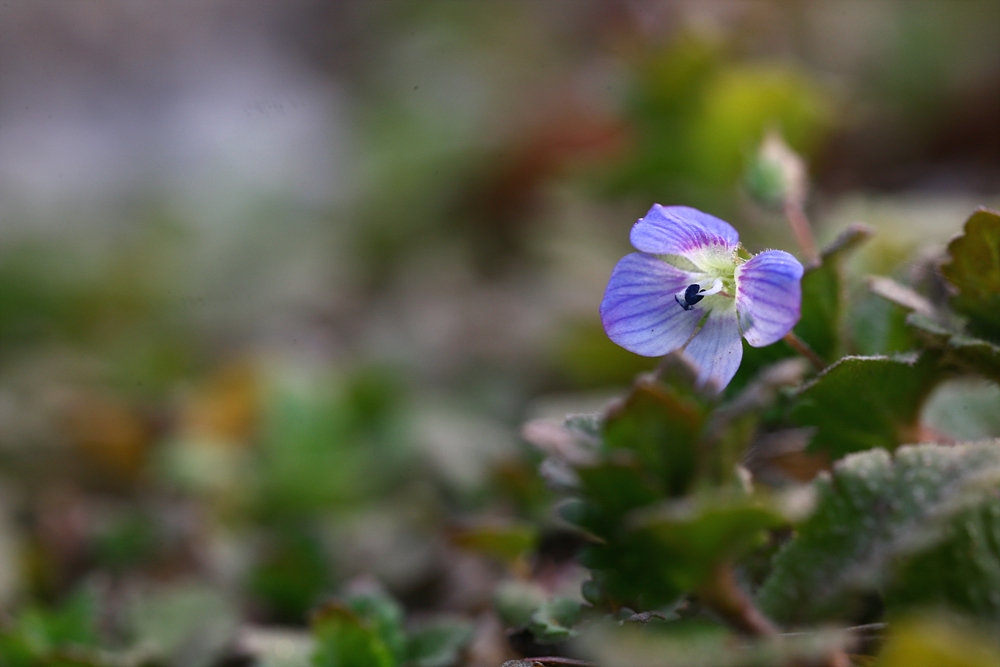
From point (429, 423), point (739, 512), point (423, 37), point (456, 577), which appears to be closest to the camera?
point (739, 512)

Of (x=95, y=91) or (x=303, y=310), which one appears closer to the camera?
(x=303, y=310)

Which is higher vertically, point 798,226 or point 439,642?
point 798,226

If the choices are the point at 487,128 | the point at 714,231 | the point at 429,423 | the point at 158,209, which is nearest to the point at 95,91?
the point at 158,209

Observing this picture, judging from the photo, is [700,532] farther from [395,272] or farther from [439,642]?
[395,272]

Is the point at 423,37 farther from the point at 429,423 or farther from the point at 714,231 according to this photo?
the point at 714,231

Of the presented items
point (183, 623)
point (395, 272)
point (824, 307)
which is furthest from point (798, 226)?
point (395, 272)

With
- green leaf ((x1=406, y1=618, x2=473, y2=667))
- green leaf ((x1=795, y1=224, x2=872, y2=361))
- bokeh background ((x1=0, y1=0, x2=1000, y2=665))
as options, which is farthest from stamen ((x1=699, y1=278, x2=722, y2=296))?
green leaf ((x1=406, y1=618, x2=473, y2=667))
